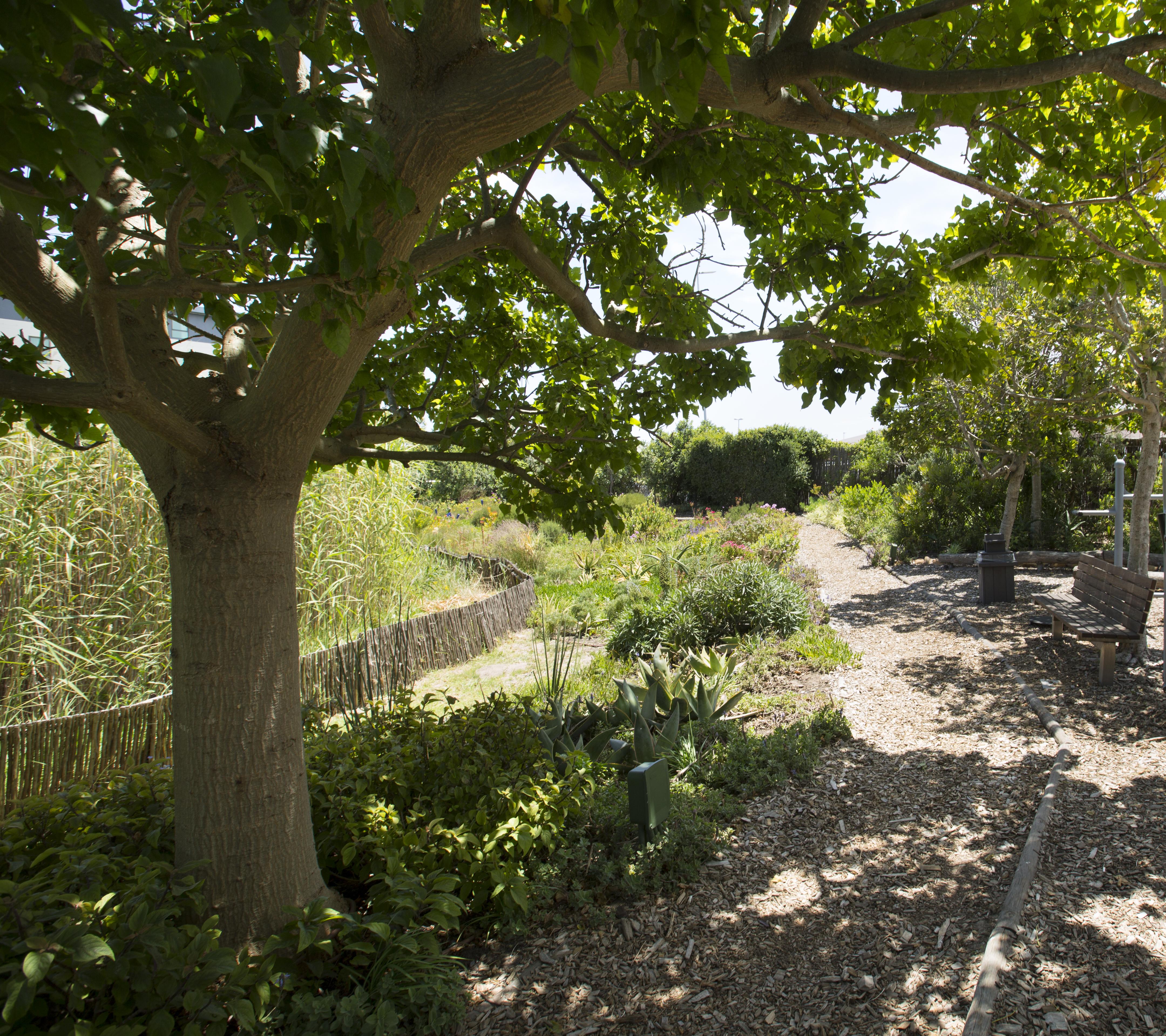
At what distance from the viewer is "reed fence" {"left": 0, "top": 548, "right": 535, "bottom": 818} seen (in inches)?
152

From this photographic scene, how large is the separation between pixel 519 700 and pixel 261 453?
2112mm

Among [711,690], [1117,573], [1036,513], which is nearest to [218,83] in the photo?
[711,690]

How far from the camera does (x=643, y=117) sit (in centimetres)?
396

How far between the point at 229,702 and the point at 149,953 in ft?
2.44

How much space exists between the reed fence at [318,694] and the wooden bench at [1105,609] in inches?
222

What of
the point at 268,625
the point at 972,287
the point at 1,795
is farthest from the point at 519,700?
the point at 972,287

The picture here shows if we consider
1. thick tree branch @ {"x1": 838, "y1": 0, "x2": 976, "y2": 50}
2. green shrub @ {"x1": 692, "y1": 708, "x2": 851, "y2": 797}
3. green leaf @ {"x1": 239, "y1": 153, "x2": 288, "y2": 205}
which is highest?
thick tree branch @ {"x1": 838, "y1": 0, "x2": 976, "y2": 50}

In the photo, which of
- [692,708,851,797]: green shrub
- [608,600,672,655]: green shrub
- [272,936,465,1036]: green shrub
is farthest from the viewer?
[608,600,672,655]: green shrub

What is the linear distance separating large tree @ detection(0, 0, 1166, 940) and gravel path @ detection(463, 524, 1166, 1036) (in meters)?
1.27

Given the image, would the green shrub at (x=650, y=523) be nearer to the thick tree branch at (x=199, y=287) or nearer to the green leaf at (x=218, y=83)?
the thick tree branch at (x=199, y=287)

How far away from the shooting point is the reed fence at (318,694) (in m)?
3.86

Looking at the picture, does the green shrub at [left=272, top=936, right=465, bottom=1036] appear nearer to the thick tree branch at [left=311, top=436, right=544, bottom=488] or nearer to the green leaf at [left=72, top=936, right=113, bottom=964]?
the green leaf at [left=72, top=936, right=113, bottom=964]

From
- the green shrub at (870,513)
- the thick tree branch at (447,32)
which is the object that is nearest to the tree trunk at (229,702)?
the thick tree branch at (447,32)

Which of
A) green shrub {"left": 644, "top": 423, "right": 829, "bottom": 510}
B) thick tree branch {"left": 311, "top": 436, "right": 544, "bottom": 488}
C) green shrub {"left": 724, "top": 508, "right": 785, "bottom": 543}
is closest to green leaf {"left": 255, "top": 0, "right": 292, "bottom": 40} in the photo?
thick tree branch {"left": 311, "top": 436, "right": 544, "bottom": 488}
